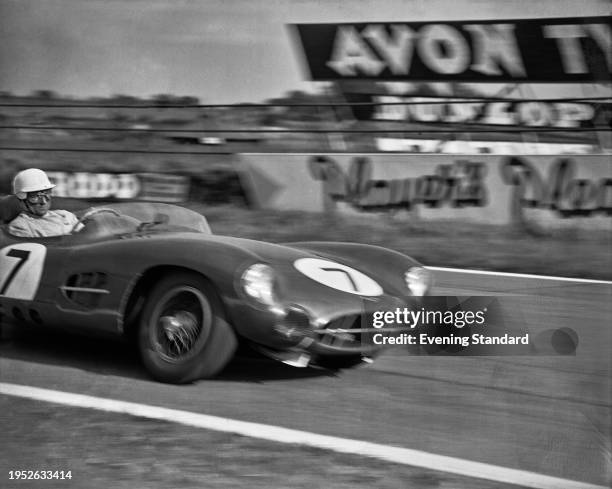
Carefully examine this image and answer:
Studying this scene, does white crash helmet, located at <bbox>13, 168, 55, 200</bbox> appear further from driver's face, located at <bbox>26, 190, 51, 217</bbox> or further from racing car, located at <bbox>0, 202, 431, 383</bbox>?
racing car, located at <bbox>0, 202, 431, 383</bbox>

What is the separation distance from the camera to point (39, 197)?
9.36 feet

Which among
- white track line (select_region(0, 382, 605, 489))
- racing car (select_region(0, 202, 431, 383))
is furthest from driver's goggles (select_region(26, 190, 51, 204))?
white track line (select_region(0, 382, 605, 489))

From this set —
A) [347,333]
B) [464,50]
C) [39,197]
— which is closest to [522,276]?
[347,333]

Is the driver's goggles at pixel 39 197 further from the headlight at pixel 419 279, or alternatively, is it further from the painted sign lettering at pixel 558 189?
the painted sign lettering at pixel 558 189

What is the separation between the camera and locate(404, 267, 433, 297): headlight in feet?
8.33

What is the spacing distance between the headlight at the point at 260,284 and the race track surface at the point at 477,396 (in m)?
0.22

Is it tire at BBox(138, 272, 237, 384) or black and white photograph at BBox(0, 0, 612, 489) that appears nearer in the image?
black and white photograph at BBox(0, 0, 612, 489)

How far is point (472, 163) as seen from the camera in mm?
2508

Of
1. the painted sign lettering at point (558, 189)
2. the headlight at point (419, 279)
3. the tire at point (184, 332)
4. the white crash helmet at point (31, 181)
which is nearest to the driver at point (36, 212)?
the white crash helmet at point (31, 181)

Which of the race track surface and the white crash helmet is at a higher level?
the white crash helmet

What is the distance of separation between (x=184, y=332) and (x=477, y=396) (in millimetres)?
961

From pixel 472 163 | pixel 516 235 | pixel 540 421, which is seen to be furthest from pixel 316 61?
pixel 540 421

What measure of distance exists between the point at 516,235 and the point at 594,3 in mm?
723

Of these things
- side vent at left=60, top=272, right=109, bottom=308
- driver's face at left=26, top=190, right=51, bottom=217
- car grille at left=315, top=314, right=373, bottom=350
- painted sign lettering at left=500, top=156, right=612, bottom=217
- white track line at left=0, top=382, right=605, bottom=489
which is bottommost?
white track line at left=0, top=382, right=605, bottom=489
